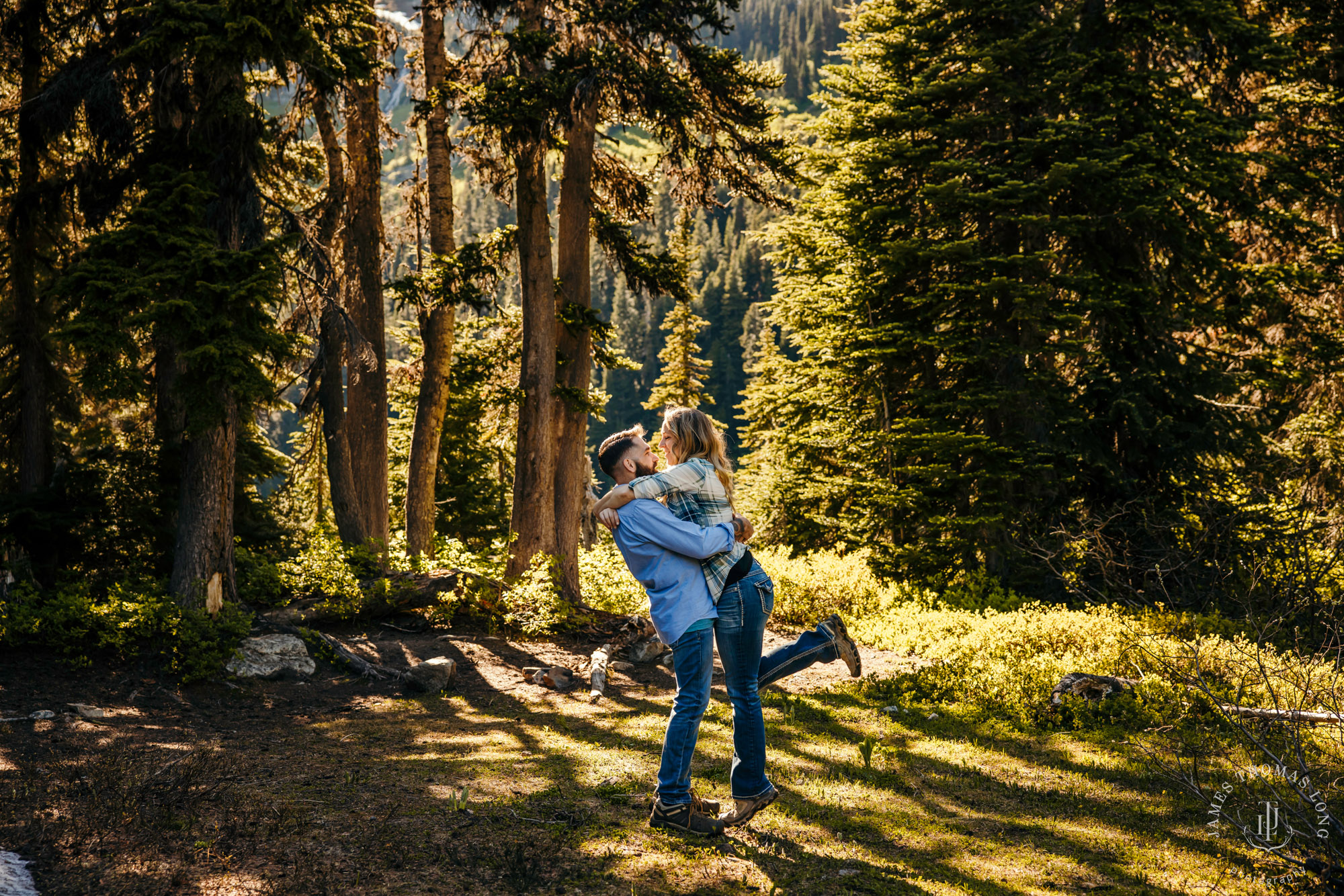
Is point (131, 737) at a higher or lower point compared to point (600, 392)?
lower

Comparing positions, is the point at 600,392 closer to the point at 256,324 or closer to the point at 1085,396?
the point at 256,324

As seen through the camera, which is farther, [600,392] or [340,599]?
[600,392]

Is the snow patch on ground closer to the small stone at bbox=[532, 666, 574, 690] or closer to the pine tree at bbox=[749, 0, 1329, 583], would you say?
the small stone at bbox=[532, 666, 574, 690]

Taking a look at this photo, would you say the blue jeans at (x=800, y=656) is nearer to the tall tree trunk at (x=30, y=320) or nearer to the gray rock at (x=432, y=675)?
the gray rock at (x=432, y=675)

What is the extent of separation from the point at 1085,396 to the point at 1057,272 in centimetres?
238

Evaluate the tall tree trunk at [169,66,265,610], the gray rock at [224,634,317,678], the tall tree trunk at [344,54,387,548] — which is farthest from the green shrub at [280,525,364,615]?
the tall tree trunk at [344,54,387,548]

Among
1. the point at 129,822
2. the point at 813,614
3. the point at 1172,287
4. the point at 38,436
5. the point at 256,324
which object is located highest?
the point at 1172,287

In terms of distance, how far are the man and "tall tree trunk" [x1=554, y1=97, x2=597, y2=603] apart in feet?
23.6

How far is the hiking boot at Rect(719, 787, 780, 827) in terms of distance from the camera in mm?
4020

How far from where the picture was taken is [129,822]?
3855 millimetres

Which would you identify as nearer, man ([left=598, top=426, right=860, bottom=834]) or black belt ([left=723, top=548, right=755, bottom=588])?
man ([left=598, top=426, right=860, bottom=834])

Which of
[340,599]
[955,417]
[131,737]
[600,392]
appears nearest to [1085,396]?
[955,417]

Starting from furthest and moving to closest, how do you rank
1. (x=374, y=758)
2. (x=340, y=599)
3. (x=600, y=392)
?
(x=600, y=392) < (x=340, y=599) < (x=374, y=758)

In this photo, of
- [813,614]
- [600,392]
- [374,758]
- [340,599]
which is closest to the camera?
[374,758]
